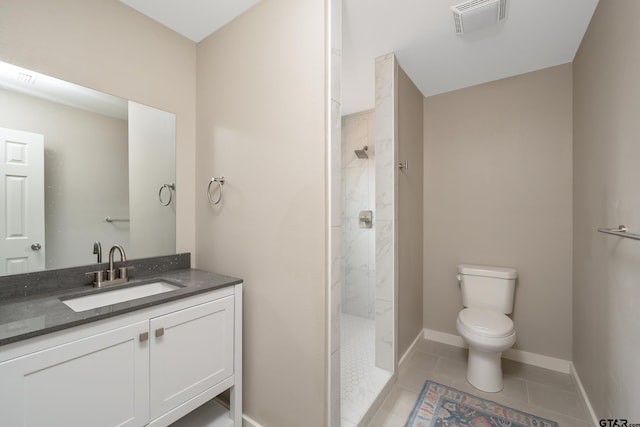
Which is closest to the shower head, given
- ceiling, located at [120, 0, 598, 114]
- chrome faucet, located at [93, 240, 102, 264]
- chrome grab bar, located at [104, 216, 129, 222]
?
ceiling, located at [120, 0, 598, 114]

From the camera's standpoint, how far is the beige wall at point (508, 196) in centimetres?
206

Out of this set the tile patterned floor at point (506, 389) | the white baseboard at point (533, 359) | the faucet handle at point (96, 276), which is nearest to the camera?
the faucet handle at point (96, 276)

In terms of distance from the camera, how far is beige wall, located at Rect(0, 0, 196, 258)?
124 cm

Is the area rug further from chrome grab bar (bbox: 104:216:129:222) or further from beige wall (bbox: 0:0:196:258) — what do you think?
chrome grab bar (bbox: 104:216:129:222)

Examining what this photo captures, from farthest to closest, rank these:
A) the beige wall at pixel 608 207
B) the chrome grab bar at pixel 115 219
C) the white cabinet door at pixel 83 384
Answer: the chrome grab bar at pixel 115 219, the beige wall at pixel 608 207, the white cabinet door at pixel 83 384

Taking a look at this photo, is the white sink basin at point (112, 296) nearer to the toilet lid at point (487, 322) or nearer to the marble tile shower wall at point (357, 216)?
the toilet lid at point (487, 322)

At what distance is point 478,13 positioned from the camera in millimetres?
1531

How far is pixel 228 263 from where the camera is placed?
165 cm

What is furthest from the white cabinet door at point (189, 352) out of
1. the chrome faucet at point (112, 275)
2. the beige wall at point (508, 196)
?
the beige wall at point (508, 196)

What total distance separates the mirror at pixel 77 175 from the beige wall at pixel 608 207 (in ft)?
7.85

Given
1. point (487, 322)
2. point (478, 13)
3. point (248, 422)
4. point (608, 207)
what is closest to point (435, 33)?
point (478, 13)

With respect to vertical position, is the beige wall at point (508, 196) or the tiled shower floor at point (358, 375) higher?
the beige wall at point (508, 196)

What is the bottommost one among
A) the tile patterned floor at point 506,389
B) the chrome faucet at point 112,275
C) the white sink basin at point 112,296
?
the tile patterned floor at point 506,389

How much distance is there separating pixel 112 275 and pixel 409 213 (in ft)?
6.90
